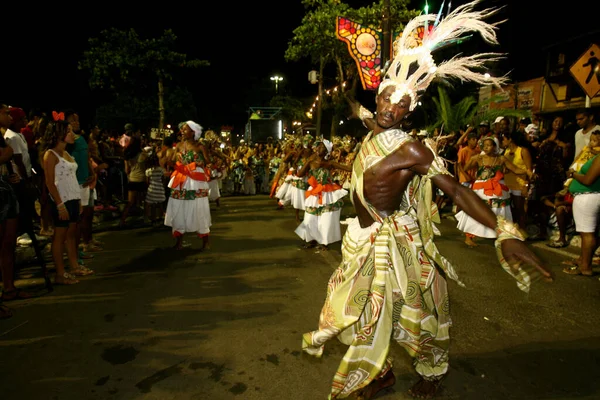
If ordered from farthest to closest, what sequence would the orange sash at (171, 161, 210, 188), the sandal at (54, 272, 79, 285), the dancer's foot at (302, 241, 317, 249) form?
the dancer's foot at (302, 241, 317, 249), the orange sash at (171, 161, 210, 188), the sandal at (54, 272, 79, 285)

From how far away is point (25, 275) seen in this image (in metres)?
5.37

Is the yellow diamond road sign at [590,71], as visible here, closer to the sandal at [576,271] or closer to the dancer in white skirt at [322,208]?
the sandal at [576,271]

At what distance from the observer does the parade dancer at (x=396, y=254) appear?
2426 millimetres

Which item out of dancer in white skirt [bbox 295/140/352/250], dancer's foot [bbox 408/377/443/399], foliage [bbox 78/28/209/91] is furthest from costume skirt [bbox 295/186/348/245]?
foliage [bbox 78/28/209/91]

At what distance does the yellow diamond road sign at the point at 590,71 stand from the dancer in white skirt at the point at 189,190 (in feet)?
23.7

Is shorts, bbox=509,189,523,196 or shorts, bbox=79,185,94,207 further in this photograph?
shorts, bbox=509,189,523,196

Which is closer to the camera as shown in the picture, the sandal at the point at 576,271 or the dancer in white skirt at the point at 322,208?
the sandal at the point at 576,271

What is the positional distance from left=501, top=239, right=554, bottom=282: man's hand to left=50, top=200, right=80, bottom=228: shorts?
485 centimetres

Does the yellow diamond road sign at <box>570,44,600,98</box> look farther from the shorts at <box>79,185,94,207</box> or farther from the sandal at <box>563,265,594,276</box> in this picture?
→ the shorts at <box>79,185,94,207</box>

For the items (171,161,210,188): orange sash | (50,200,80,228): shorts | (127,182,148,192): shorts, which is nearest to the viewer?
(50,200,80,228): shorts

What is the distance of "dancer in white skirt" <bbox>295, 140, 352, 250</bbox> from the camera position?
6719mm

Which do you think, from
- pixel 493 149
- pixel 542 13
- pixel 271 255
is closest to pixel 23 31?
pixel 271 255

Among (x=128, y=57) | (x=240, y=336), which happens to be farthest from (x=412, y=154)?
(x=128, y=57)

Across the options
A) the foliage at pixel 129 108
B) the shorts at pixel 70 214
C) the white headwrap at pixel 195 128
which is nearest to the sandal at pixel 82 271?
the shorts at pixel 70 214
